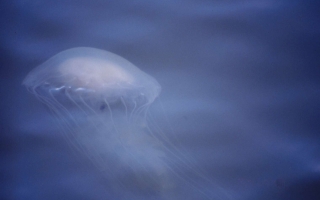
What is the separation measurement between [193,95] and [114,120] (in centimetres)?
82

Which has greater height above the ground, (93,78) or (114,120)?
(93,78)

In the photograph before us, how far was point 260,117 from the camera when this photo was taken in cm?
279

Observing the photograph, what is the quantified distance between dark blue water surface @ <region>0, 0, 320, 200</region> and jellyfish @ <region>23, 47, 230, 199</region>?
0.07 ft

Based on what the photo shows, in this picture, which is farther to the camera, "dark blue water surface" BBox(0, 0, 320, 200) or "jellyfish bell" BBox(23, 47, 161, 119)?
"jellyfish bell" BBox(23, 47, 161, 119)

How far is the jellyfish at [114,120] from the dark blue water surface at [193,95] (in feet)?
0.07

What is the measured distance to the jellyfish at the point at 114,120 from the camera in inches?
105

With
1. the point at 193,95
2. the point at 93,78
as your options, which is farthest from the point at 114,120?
the point at 193,95

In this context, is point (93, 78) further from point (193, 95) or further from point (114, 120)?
point (193, 95)

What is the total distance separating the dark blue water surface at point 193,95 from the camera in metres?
Answer: 2.62

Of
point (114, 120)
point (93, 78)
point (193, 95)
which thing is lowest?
point (114, 120)

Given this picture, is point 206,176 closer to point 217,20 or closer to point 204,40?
point 204,40

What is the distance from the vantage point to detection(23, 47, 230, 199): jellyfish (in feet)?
8.73

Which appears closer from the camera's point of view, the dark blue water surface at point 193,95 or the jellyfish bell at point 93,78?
the dark blue water surface at point 193,95

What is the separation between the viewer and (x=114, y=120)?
284 centimetres
